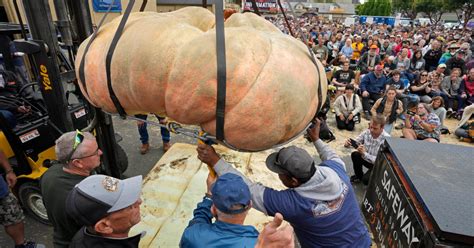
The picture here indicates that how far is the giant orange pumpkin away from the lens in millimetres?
1182

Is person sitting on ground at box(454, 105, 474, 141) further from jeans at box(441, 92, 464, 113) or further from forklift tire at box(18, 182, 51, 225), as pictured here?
forklift tire at box(18, 182, 51, 225)

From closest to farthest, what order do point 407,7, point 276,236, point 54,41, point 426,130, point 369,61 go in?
point 276,236 → point 54,41 → point 426,130 → point 369,61 → point 407,7

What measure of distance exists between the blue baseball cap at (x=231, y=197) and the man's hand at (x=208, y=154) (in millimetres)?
267

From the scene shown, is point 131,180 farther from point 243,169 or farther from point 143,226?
point 243,169

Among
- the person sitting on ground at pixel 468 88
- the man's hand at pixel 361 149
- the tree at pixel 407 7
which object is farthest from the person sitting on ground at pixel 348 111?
the tree at pixel 407 7

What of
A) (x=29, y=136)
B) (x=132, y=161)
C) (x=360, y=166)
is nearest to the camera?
(x=29, y=136)

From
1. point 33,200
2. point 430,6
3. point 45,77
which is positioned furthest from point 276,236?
point 430,6

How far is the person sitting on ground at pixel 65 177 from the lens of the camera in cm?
216

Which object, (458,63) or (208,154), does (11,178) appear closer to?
(208,154)

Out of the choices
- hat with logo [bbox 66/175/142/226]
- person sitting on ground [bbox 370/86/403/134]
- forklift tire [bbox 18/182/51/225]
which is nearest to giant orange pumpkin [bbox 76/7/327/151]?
hat with logo [bbox 66/175/142/226]

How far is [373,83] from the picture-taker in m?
8.69

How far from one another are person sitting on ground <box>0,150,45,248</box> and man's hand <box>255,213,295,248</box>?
114 inches

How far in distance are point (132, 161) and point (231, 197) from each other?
4337mm

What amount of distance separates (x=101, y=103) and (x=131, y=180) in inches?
19.1
